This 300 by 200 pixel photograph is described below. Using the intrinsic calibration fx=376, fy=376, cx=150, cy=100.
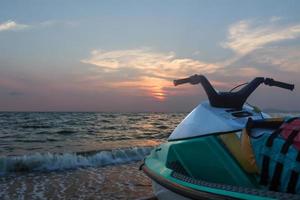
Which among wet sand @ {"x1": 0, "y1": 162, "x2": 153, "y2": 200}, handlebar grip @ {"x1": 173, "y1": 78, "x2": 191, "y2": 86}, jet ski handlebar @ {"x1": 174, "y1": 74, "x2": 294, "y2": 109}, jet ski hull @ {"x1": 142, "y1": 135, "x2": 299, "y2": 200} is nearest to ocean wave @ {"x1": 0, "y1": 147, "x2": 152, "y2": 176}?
wet sand @ {"x1": 0, "y1": 162, "x2": 153, "y2": 200}

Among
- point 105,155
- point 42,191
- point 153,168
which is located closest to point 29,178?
point 42,191

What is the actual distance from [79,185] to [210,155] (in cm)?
477

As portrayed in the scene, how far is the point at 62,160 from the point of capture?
1047 cm

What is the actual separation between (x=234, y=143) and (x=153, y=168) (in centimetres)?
106

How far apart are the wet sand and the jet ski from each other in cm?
236

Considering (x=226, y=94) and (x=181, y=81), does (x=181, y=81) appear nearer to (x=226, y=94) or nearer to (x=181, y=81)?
(x=181, y=81)

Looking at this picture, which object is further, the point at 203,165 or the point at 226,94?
the point at 226,94

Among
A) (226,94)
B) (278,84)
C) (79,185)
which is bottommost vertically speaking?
(79,185)

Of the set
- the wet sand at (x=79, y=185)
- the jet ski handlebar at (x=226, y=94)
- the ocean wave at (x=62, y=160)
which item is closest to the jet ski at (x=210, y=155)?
the jet ski handlebar at (x=226, y=94)

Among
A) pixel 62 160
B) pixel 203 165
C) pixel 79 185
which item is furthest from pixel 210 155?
pixel 62 160

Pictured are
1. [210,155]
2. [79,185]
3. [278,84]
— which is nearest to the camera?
[210,155]

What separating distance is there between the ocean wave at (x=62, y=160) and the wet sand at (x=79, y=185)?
0.74m

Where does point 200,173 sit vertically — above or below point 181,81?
below

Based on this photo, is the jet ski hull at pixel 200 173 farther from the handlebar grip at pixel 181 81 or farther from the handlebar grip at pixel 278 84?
the handlebar grip at pixel 278 84
